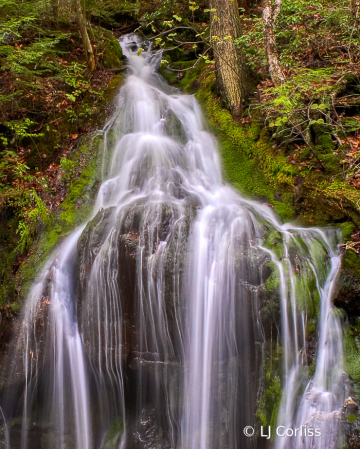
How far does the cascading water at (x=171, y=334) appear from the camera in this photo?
383 cm

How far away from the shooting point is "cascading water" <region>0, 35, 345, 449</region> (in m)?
3.83

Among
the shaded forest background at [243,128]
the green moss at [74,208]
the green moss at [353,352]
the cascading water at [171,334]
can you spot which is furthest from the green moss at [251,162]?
the green moss at [74,208]

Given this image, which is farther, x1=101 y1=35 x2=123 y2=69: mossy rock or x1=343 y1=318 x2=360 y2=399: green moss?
x1=101 y1=35 x2=123 y2=69: mossy rock

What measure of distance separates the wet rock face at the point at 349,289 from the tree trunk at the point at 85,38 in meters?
7.60

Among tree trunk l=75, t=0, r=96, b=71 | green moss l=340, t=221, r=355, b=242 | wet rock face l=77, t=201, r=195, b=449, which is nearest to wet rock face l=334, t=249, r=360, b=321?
green moss l=340, t=221, r=355, b=242

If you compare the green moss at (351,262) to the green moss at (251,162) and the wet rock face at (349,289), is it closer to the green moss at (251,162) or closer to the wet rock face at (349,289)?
the wet rock face at (349,289)

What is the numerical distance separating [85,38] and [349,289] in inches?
319

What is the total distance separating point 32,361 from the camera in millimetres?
4410

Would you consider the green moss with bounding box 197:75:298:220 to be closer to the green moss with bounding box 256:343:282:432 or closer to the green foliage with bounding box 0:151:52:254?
the green moss with bounding box 256:343:282:432

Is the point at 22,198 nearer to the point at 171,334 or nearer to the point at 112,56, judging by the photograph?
the point at 171,334

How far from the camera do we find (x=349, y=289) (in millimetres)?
3754

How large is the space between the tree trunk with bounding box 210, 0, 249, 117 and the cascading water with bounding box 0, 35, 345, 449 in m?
2.85

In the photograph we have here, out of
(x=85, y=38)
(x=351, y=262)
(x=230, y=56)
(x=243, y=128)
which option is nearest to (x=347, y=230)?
(x=351, y=262)

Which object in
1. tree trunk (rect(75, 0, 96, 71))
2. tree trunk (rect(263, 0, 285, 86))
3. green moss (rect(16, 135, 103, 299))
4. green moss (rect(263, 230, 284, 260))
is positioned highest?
tree trunk (rect(75, 0, 96, 71))
